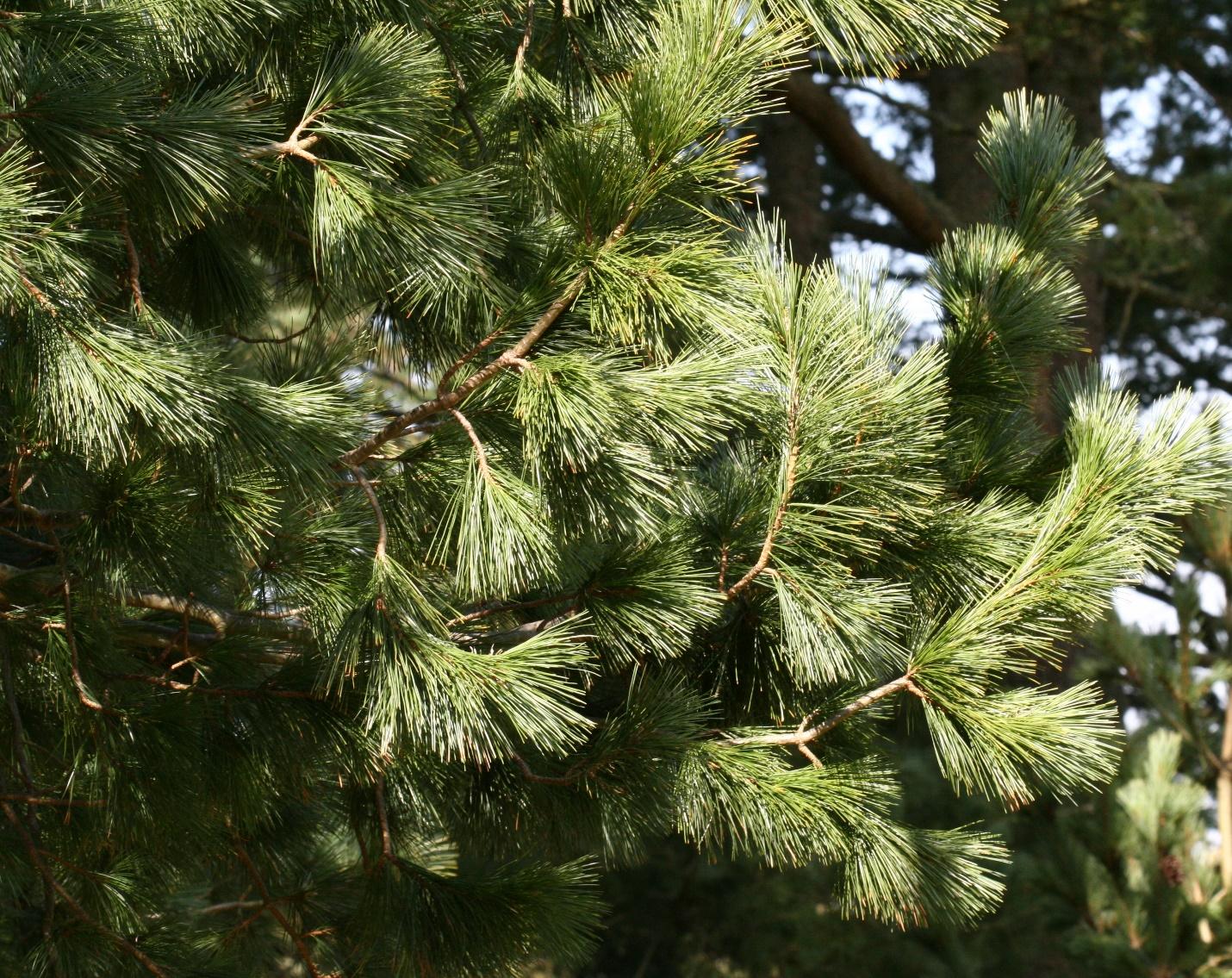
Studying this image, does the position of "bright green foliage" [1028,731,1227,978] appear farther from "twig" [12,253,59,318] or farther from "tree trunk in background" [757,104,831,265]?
"twig" [12,253,59,318]

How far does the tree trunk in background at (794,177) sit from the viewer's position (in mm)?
6660

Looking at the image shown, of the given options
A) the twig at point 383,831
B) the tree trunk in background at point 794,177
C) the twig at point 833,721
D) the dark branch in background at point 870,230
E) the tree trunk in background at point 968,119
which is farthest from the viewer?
the dark branch in background at point 870,230

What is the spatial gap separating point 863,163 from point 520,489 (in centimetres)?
423

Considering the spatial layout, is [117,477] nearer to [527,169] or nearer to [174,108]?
[174,108]

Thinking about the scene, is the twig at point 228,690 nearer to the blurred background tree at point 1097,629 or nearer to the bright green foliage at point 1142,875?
the blurred background tree at point 1097,629

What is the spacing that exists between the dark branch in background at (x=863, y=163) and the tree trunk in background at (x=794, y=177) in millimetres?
912

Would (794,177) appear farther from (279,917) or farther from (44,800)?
(44,800)

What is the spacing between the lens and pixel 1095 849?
14.7 feet

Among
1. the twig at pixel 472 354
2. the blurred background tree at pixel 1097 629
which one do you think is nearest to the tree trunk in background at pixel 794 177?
the blurred background tree at pixel 1097 629

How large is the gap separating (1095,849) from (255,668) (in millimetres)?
3556

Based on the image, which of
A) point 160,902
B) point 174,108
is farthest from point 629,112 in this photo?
point 160,902

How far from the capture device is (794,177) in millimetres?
6734

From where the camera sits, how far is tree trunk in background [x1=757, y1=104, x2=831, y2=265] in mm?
6660

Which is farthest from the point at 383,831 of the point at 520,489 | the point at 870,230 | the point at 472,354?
the point at 870,230
